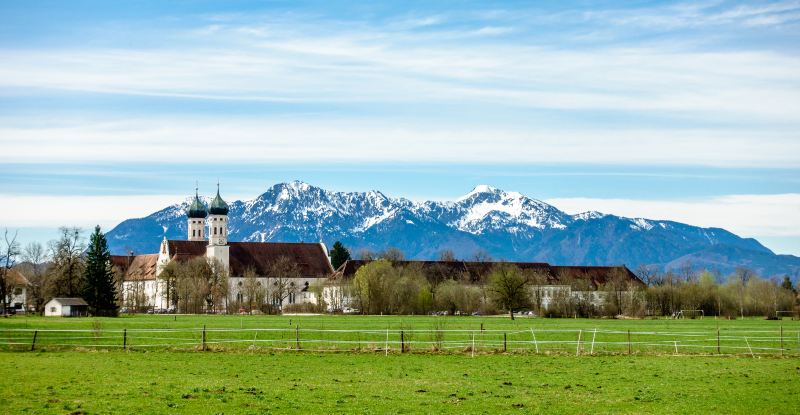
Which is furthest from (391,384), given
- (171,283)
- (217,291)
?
(171,283)

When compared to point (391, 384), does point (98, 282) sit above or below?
above

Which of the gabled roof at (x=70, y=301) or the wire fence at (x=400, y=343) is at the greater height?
the gabled roof at (x=70, y=301)

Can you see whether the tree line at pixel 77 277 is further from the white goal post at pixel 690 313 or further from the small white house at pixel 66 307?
the white goal post at pixel 690 313

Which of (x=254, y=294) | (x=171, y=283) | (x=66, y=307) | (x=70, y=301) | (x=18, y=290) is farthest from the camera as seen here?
(x=171, y=283)

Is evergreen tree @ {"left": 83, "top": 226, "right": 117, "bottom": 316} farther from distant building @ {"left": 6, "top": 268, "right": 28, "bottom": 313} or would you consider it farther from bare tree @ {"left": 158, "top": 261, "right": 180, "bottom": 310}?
bare tree @ {"left": 158, "top": 261, "right": 180, "bottom": 310}

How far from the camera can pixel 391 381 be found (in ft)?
126

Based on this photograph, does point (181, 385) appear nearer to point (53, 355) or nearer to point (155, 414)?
point (155, 414)

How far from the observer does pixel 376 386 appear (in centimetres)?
3653

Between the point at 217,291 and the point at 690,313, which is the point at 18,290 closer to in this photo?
the point at 217,291

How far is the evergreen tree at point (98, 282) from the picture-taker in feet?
419

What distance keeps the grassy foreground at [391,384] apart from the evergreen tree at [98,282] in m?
77.8


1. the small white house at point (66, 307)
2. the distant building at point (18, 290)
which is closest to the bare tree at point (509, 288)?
the small white house at point (66, 307)

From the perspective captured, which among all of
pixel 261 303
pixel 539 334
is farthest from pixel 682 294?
pixel 539 334

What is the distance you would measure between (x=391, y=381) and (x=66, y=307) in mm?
98020
